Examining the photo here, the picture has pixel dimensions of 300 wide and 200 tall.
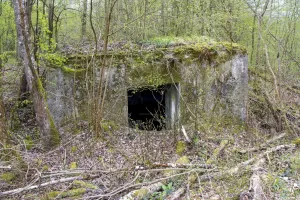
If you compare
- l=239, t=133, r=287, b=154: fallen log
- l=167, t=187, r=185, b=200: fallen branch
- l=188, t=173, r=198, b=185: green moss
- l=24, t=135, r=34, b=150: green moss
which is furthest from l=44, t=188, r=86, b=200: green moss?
l=239, t=133, r=287, b=154: fallen log

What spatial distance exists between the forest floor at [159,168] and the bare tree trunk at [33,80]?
0.33 metres

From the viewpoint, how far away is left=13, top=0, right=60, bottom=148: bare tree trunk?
530 cm

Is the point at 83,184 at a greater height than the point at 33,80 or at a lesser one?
lesser

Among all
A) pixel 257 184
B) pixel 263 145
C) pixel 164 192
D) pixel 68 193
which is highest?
pixel 257 184

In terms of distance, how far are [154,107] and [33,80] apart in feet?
18.4

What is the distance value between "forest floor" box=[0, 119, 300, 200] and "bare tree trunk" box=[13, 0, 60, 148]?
328mm

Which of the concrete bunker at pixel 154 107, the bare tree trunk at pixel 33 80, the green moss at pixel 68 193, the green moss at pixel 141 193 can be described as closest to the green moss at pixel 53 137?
the bare tree trunk at pixel 33 80

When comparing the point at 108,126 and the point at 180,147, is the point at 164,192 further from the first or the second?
the point at 108,126

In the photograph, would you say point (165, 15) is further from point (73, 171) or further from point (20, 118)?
point (73, 171)

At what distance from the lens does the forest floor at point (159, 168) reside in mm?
3898

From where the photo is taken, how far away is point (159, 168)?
4.71 m

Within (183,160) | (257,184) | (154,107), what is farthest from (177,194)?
(154,107)

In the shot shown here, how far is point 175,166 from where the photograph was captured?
460 cm

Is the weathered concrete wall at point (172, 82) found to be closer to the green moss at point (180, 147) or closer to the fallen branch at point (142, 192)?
the green moss at point (180, 147)
